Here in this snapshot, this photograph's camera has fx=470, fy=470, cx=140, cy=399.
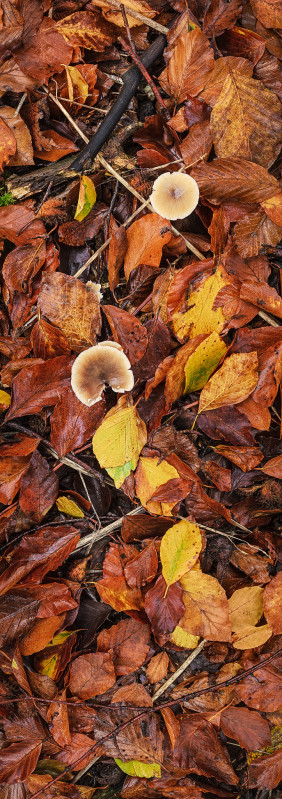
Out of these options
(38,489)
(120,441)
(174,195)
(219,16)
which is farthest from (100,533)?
(219,16)

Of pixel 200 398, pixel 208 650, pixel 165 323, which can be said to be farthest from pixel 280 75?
pixel 208 650

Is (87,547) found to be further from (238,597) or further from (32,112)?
(32,112)

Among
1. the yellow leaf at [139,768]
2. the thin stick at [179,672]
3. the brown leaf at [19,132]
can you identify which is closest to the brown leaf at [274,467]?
the thin stick at [179,672]

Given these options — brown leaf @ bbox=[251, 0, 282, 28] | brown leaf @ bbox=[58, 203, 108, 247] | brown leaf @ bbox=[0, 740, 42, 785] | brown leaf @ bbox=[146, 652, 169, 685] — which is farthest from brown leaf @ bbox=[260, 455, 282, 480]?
brown leaf @ bbox=[251, 0, 282, 28]

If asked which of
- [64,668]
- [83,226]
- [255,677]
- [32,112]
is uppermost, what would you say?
[32,112]

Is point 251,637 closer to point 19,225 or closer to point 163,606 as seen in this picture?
point 163,606

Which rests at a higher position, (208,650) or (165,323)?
(165,323)
